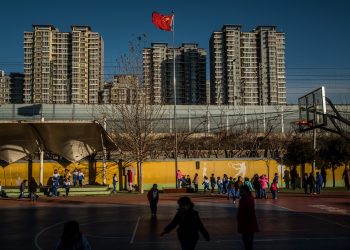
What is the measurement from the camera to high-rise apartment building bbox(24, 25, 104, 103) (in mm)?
87688

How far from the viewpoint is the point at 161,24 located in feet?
123

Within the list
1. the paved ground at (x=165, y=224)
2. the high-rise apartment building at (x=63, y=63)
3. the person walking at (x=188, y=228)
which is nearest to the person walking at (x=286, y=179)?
the paved ground at (x=165, y=224)

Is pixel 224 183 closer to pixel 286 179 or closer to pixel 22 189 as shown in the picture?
pixel 286 179

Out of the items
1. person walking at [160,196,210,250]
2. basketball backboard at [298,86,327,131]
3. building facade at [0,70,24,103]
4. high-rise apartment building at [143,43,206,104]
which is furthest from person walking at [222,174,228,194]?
building facade at [0,70,24,103]

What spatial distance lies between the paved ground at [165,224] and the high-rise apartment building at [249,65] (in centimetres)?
6500

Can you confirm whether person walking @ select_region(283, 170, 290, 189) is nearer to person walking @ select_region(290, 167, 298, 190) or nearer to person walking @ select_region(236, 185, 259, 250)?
person walking @ select_region(290, 167, 298, 190)

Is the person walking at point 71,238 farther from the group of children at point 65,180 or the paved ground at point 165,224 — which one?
the group of children at point 65,180

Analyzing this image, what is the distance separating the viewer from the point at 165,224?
54.7 feet

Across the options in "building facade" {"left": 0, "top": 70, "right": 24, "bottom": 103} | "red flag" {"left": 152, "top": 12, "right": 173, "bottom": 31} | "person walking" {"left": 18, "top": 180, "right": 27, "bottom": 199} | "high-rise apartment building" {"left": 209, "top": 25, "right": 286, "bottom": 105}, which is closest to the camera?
"person walking" {"left": 18, "top": 180, "right": 27, "bottom": 199}

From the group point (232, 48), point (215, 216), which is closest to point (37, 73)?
point (232, 48)

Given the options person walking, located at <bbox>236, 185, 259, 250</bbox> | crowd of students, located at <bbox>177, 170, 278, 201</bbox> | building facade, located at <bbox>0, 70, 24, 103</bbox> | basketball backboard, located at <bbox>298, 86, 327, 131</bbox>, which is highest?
building facade, located at <bbox>0, 70, 24, 103</bbox>

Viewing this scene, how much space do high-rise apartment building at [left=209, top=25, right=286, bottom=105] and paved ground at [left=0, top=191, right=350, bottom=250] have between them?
213 ft

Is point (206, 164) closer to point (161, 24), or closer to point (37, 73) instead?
point (161, 24)

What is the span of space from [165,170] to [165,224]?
70.9ft
